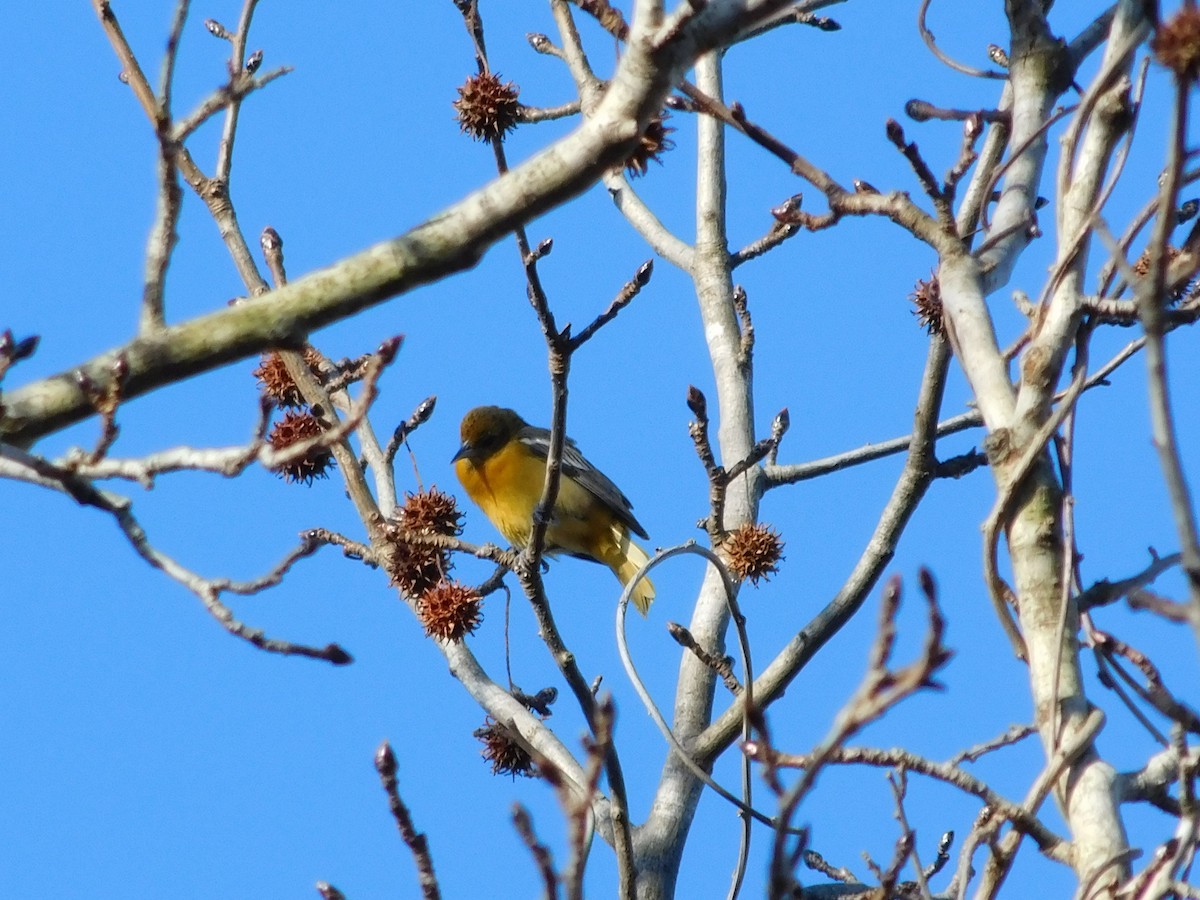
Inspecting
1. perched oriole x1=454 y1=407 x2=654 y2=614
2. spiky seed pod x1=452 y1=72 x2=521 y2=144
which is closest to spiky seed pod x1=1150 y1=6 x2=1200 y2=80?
spiky seed pod x1=452 y1=72 x2=521 y2=144

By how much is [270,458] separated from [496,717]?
234cm

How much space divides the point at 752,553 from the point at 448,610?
1.02m

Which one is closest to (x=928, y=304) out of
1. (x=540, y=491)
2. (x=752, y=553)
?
(x=752, y=553)

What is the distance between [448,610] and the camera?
4.34 m

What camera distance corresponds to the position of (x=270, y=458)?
7.60ft

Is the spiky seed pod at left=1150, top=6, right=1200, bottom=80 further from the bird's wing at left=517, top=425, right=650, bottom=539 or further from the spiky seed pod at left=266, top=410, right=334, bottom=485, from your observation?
the bird's wing at left=517, top=425, right=650, bottom=539

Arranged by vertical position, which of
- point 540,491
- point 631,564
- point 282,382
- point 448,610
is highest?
point 540,491

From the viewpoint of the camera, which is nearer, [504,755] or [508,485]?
[504,755]

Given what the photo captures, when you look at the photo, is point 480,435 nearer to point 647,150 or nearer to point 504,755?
point 504,755

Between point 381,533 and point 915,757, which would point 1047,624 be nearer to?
point 915,757

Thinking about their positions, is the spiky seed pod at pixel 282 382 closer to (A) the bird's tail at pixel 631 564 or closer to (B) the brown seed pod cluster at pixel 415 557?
(B) the brown seed pod cluster at pixel 415 557

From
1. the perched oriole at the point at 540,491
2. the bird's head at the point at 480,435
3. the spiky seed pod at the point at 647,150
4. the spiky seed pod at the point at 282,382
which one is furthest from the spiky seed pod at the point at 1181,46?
the bird's head at the point at 480,435

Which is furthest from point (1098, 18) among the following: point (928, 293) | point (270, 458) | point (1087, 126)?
point (270, 458)

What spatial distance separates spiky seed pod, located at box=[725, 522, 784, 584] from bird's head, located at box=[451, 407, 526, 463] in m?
4.57
